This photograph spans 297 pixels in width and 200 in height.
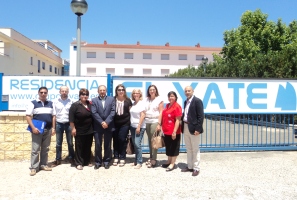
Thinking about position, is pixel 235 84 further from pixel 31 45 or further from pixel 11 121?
pixel 31 45

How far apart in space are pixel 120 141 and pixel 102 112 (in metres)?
0.78

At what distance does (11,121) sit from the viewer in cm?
632

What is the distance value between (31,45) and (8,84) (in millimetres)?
29094

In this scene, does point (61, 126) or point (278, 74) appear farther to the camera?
point (278, 74)

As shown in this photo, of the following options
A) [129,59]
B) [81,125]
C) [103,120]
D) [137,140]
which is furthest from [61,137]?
[129,59]

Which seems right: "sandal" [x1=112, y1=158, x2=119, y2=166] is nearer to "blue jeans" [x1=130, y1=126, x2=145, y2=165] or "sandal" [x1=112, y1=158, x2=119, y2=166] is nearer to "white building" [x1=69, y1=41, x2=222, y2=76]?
"blue jeans" [x1=130, y1=126, x2=145, y2=165]

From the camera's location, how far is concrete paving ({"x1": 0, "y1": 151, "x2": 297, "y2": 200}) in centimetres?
446

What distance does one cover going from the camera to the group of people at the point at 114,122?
5.48 metres

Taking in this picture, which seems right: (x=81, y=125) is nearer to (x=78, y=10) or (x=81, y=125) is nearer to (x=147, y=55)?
(x=78, y=10)

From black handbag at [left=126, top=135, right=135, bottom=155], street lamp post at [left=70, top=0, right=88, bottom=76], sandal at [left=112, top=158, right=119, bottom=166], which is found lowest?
sandal at [left=112, top=158, right=119, bottom=166]

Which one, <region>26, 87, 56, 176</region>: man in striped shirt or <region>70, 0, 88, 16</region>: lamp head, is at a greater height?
<region>70, 0, 88, 16</region>: lamp head

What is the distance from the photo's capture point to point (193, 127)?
5375mm

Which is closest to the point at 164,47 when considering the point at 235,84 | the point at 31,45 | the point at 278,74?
the point at 31,45

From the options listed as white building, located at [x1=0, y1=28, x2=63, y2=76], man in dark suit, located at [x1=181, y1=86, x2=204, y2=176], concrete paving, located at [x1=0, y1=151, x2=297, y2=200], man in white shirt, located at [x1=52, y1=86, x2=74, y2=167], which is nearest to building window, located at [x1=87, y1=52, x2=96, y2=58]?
white building, located at [x1=0, y1=28, x2=63, y2=76]
